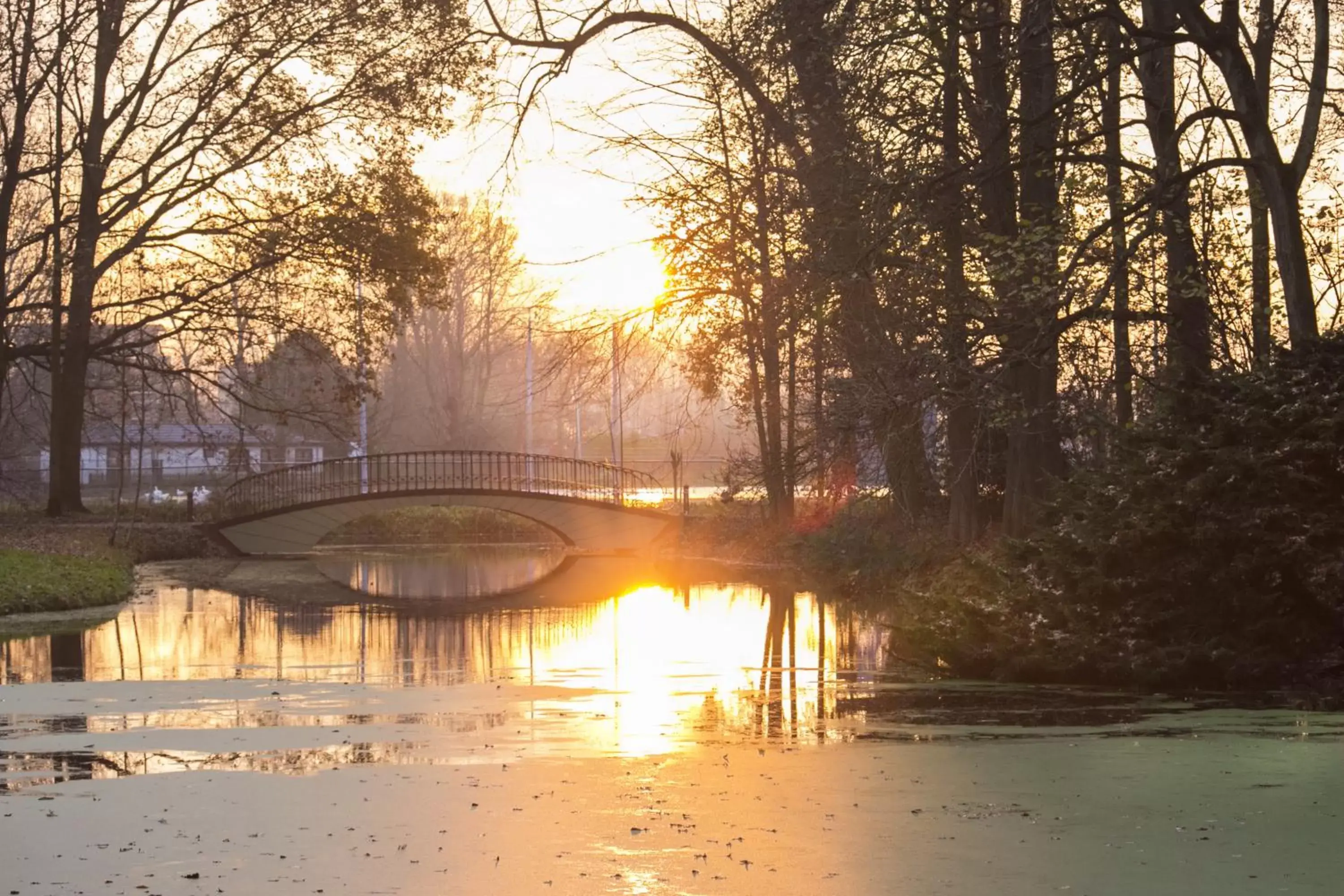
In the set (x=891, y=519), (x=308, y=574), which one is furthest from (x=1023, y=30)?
(x=308, y=574)

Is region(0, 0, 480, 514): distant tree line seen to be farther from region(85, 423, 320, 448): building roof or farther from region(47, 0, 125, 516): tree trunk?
region(85, 423, 320, 448): building roof

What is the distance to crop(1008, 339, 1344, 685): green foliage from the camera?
10492mm

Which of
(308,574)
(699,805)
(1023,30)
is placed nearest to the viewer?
(699,805)

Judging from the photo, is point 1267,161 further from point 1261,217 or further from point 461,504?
point 461,504

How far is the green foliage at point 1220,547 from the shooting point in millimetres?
10492

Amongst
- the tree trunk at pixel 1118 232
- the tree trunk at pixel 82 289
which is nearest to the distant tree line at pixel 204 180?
the tree trunk at pixel 82 289

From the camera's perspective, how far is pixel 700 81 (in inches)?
1000

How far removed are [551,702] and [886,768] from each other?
3.81 m

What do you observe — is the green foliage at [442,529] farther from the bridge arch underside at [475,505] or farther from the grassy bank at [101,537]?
the grassy bank at [101,537]

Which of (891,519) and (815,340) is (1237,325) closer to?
(815,340)

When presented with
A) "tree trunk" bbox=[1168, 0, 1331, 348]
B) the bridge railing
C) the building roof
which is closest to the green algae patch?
the bridge railing

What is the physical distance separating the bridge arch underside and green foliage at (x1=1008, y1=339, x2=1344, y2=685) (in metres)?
22.3

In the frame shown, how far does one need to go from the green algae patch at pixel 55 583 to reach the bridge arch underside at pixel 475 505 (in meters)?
9.67

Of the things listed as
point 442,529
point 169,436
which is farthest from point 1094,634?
point 169,436
